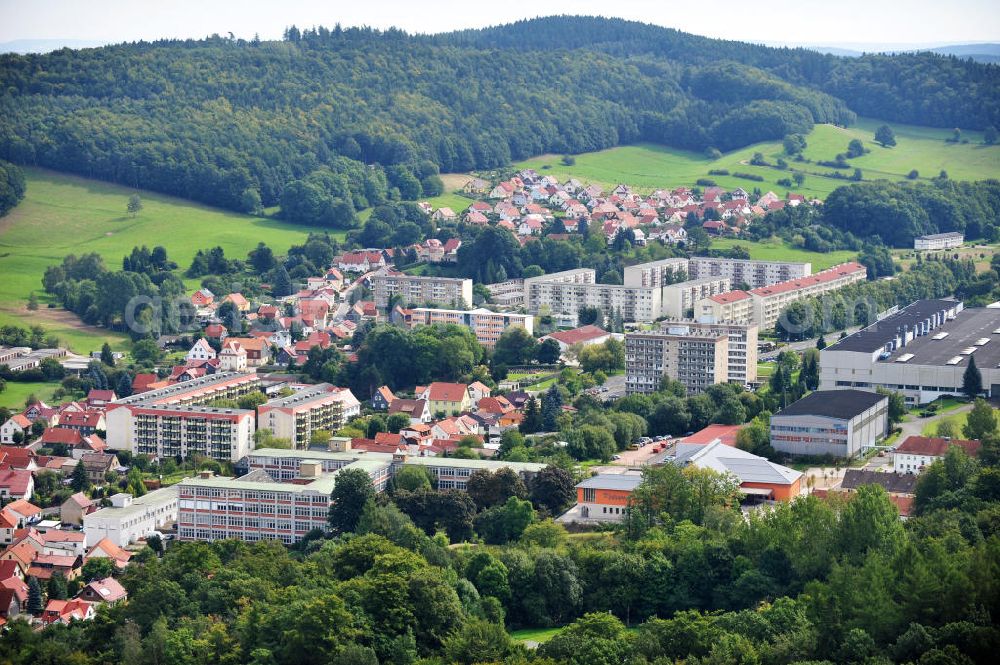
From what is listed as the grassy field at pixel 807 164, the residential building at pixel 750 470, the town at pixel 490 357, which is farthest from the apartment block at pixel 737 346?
the grassy field at pixel 807 164

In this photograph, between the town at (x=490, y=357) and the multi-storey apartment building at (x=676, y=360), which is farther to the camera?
the multi-storey apartment building at (x=676, y=360)

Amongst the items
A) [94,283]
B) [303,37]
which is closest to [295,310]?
[94,283]

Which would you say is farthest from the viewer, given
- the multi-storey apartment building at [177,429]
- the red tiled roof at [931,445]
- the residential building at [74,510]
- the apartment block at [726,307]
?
the apartment block at [726,307]

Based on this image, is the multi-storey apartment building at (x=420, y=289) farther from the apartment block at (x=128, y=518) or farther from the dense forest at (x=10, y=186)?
the apartment block at (x=128, y=518)

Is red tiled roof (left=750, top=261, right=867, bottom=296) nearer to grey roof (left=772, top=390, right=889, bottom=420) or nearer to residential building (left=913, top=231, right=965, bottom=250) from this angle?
residential building (left=913, top=231, right=965, bottom=250)

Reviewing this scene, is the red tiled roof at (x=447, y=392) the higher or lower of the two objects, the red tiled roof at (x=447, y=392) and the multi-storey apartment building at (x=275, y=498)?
the higher

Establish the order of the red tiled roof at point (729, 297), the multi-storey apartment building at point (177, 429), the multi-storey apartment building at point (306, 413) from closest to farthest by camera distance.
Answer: the multi-storey apartment building at point (177, 429) < the multi-storey apartment building at point (306, 413) < the red tiled roof at point (729, 297)

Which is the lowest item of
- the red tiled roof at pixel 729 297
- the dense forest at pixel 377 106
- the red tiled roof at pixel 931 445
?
the red tiled roof at pixel 931 445

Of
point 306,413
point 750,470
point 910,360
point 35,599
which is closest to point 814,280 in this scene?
point 910,360

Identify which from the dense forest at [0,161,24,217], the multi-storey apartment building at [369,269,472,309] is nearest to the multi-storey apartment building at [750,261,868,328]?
the multi-storey apartment building at [369,269,472,309]
